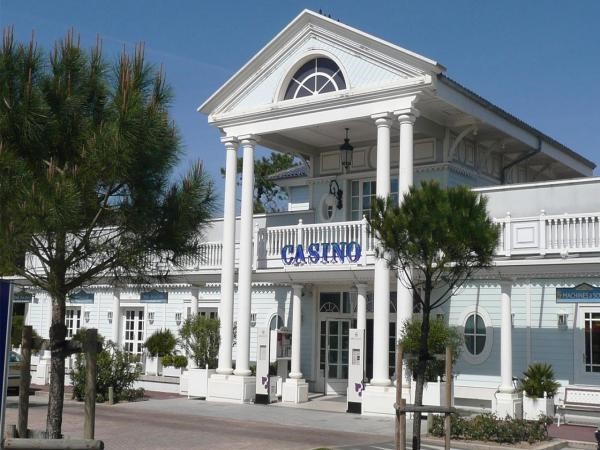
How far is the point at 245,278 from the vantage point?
22.3 m

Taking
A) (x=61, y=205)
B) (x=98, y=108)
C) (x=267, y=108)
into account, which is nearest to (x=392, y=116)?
(x=267, y=108)

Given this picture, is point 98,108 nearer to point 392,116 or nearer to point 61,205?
point 61,205

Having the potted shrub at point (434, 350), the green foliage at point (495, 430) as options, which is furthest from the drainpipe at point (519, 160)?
the green foliage at point (495, 430)

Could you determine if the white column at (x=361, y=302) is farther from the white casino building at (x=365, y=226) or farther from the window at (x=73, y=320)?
the window at (x=73, y=320)

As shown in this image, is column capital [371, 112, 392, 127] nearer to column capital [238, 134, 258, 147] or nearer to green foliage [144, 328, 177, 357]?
column capital [238, 134, 258, 147]

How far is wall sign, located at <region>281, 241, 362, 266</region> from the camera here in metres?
21.4

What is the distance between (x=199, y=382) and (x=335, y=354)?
4508mm

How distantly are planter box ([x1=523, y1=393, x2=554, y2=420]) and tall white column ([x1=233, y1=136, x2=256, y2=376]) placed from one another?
7421mm

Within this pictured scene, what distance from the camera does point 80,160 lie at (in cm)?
966

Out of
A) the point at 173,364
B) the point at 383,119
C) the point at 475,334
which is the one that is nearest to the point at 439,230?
the point at 383,119

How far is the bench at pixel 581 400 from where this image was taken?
61.1ft

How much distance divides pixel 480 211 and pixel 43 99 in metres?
5.81

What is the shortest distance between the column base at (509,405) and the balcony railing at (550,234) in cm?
329

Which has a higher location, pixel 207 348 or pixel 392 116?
pixel 392 116
